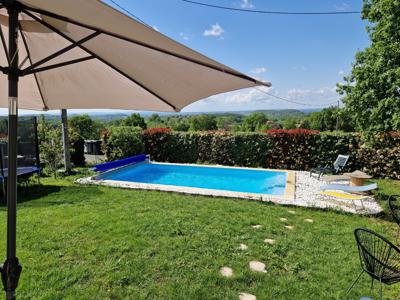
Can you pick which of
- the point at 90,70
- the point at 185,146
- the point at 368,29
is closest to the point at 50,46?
the point at 90,70

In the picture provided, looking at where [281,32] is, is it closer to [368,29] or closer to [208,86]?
[368,29]

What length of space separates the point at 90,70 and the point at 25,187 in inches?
245

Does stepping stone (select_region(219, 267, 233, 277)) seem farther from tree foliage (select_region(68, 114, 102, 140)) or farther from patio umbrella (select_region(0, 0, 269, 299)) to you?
tree foliage (select_region(68, 114, 102, 140))

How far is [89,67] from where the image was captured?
8.72 feet

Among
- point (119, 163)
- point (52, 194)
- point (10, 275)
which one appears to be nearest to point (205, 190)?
point (52, 194)

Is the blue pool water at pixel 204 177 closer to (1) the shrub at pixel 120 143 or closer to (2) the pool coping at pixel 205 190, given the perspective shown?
(2) the pool coping at pixel 205 190

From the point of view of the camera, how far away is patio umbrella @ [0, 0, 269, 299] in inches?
54.7

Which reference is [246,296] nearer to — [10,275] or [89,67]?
[10,275]

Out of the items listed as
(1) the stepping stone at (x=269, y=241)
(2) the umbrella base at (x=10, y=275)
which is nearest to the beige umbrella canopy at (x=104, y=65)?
(2) the umbrella base at (x=10, y=275)

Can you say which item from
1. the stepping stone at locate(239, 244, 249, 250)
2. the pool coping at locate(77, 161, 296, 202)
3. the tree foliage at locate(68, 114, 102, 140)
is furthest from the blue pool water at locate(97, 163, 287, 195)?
the tree foliage at locate(68, 114, 102, 140)

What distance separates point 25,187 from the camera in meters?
7.39

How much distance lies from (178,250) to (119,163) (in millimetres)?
7600

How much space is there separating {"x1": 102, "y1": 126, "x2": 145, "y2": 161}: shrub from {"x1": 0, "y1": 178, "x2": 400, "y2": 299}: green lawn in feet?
19.9

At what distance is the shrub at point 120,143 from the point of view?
12.2 meters
